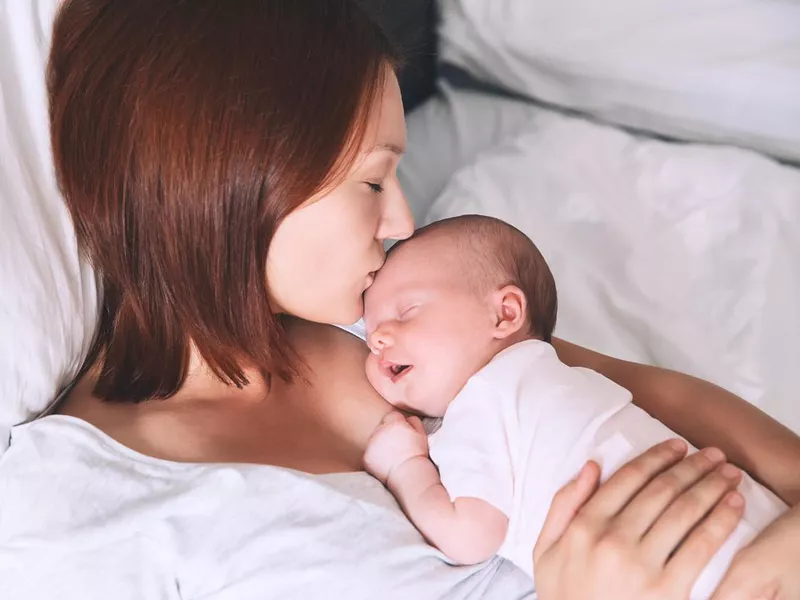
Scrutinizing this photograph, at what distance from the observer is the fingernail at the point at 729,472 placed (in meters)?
0.83

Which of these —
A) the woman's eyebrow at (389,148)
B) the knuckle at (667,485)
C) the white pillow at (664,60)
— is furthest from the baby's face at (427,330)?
the white pillow at (664,60)

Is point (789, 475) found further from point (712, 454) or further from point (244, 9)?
point (244, 9)

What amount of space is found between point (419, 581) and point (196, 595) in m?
0.24

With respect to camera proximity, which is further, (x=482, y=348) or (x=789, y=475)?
(x=482, y=348)

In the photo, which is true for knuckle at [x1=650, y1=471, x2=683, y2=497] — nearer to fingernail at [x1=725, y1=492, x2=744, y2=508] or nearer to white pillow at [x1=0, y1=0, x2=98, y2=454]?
fingernail at [x1=725, y1=492, x2=744, y2=508]

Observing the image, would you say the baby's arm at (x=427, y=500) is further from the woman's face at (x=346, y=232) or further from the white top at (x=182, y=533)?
the woman's face at (x=346, y=232)

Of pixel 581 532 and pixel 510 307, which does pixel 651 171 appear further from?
pixel 581 532

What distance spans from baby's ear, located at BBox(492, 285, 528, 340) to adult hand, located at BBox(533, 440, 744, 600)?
226 millimetres

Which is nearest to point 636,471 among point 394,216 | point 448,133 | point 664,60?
point 394,216

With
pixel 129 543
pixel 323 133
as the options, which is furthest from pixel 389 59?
pixel 129 543

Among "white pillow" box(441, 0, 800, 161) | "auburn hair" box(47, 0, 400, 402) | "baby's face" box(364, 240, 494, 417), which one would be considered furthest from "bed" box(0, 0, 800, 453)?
"baby's face" box(364, 240, 494, 417)

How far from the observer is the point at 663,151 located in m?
1.48

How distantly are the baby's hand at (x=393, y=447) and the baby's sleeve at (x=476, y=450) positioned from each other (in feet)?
0.09

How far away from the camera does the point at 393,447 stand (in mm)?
962
